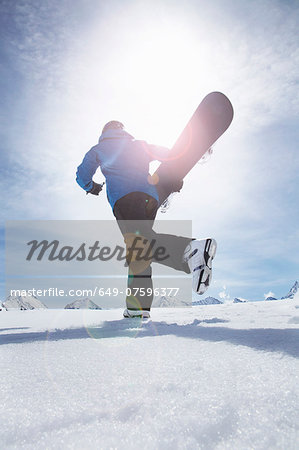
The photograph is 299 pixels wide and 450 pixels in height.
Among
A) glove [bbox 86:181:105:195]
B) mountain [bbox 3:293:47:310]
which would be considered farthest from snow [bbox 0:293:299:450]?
mountain [bbox 3:293:47:310]

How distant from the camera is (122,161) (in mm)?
3074

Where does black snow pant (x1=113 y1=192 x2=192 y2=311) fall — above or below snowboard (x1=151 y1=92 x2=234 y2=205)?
below

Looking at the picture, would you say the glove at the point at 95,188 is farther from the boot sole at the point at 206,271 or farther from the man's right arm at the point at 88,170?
the boot sole at the point at 206,271

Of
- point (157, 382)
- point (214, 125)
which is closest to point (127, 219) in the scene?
point (214, 125)

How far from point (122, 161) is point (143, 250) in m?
1.02

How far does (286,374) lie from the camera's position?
623 millimetres

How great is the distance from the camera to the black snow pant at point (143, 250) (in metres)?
2.73

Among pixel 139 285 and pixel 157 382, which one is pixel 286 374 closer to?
pixel 157 382

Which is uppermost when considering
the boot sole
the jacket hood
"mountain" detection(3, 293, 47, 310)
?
the jacket hood

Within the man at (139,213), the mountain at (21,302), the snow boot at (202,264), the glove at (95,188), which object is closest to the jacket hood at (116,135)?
the man at (139,213)

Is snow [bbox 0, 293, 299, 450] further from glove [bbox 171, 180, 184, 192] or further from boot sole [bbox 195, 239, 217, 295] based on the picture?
glove [bbox 171, 180, 184, 192]

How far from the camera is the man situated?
2548 millimetres

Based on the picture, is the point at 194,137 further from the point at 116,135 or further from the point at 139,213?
the point at 139,213

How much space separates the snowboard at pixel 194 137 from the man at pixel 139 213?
0.10 meters
